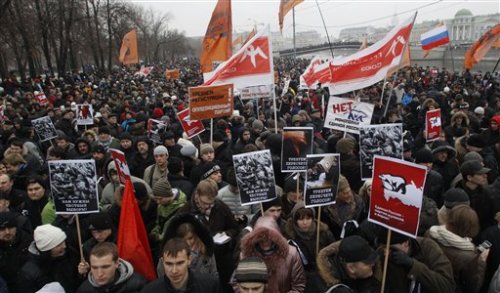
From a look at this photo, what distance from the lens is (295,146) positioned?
5.51m

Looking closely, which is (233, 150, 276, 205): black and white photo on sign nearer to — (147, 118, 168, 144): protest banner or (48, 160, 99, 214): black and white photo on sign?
(48, 160, 99, 214): black and white photo on sign

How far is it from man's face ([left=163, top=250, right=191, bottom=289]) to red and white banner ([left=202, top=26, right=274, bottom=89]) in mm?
4606

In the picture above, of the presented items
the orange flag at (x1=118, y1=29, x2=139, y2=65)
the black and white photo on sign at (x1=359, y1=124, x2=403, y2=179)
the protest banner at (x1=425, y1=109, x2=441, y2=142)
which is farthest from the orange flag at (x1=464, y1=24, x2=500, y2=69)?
the orange flag at (x1=118, y1=29, x2=139, y2=65)

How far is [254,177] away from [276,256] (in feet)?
3.80

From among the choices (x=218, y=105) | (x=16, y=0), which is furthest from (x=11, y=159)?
(x=16, y=0)

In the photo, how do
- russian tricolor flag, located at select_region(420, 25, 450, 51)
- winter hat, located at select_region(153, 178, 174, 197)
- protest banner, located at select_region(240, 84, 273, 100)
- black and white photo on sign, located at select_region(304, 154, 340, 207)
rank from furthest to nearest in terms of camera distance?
russian tricolor flag, located at select_region(420, 25, 450, 51), protest banner, located at select_region(240, 84, 273, 100), winter hat, located at select_region(153, 178, 174, 197), black and white photo on sign, located at select_region(304, 154, 340, 207)

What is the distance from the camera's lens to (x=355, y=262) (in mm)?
3021

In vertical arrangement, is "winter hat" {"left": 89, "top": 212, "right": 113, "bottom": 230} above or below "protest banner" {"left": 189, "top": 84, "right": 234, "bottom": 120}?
below

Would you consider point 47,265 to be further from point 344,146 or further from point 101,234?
point 344,146

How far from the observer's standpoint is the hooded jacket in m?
3.21

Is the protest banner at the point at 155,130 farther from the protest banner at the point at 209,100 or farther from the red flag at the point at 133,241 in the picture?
the red flag at the point at 133,241

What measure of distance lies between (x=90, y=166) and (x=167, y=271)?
1801 millimetres

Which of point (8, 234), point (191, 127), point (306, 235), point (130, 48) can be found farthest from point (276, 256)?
point (130, 48)

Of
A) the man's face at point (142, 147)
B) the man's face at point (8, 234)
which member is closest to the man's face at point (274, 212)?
the man's face at point (8, 234)
